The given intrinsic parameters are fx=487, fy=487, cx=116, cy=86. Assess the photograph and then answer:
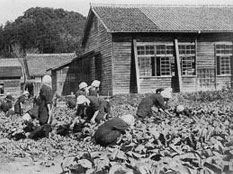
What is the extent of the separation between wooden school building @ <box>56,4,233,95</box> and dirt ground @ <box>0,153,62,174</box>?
15.8 metres

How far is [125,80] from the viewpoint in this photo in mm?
24812

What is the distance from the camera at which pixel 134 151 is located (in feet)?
23.8

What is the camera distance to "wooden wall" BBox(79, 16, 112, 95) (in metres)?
25.3

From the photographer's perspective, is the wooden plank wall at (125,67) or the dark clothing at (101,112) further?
the wooden plank wall at (125,67)

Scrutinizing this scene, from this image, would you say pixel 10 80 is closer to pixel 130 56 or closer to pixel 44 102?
pixel 130 56

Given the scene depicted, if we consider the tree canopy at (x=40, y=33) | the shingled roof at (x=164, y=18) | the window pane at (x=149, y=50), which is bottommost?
the window pane at (x=149, y=50)

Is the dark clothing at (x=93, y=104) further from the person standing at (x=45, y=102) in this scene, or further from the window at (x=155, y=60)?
the window at (x=155, y=60)

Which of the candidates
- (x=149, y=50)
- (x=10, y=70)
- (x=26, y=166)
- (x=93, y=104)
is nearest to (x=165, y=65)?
(x=149, y=50)

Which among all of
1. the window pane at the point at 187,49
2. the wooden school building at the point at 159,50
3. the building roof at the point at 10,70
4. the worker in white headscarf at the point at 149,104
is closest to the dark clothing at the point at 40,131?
the worker in white headscarf at the point at 149,104

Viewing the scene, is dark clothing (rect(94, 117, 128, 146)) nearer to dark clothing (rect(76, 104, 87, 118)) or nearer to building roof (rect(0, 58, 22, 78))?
dark clothing (rect(76, 104, 87, 118))

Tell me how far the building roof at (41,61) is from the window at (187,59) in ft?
83.8

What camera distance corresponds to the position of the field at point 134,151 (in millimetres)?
5598

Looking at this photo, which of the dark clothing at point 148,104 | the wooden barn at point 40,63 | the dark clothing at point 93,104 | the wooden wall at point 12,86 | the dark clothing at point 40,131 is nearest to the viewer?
the dark clothing at point 40,131

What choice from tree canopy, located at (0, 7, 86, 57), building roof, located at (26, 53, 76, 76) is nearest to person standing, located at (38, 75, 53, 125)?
building roof, located at (26, 53, 76, 76)
